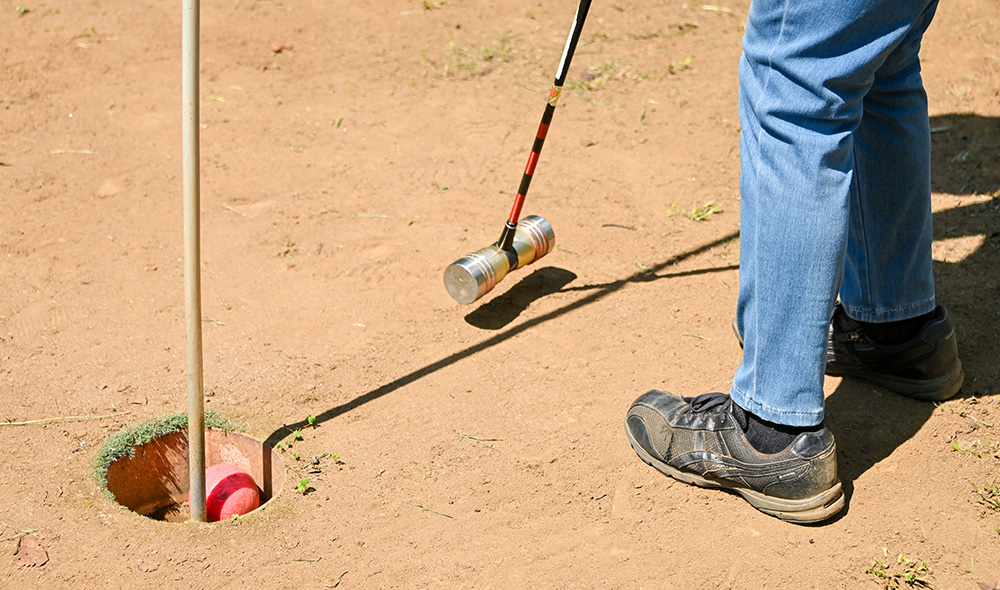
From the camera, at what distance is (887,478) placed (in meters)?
2.62

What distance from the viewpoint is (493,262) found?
10.8 ft

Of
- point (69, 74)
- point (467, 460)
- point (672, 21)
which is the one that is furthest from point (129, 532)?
point (672, 21)

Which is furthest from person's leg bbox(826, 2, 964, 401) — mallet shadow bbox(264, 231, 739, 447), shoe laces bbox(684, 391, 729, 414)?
mallet shadow bbox(264, 231, 739, 447)

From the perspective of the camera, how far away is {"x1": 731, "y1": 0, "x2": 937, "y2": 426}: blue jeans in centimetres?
202

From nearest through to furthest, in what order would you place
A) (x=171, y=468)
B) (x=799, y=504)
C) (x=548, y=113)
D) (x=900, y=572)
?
(x=900, y=572) < (x=799, y=504) < (x=171, y=468) < (x=548, y=113)

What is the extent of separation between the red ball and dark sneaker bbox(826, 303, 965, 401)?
1.97 metres

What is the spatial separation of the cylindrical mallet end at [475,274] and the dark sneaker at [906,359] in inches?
47.2

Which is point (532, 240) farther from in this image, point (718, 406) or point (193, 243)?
point (193, 243)

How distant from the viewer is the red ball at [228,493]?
9.14 feet

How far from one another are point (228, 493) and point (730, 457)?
1569 millimetres

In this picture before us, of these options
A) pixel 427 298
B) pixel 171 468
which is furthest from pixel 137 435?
pixel 427 298

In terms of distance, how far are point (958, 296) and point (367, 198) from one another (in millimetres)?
2511

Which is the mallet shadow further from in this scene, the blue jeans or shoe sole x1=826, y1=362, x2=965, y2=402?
the blue jeans

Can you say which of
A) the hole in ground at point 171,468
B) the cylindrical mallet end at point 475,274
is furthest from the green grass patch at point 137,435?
the cylindrical mallet end at point 475,274
